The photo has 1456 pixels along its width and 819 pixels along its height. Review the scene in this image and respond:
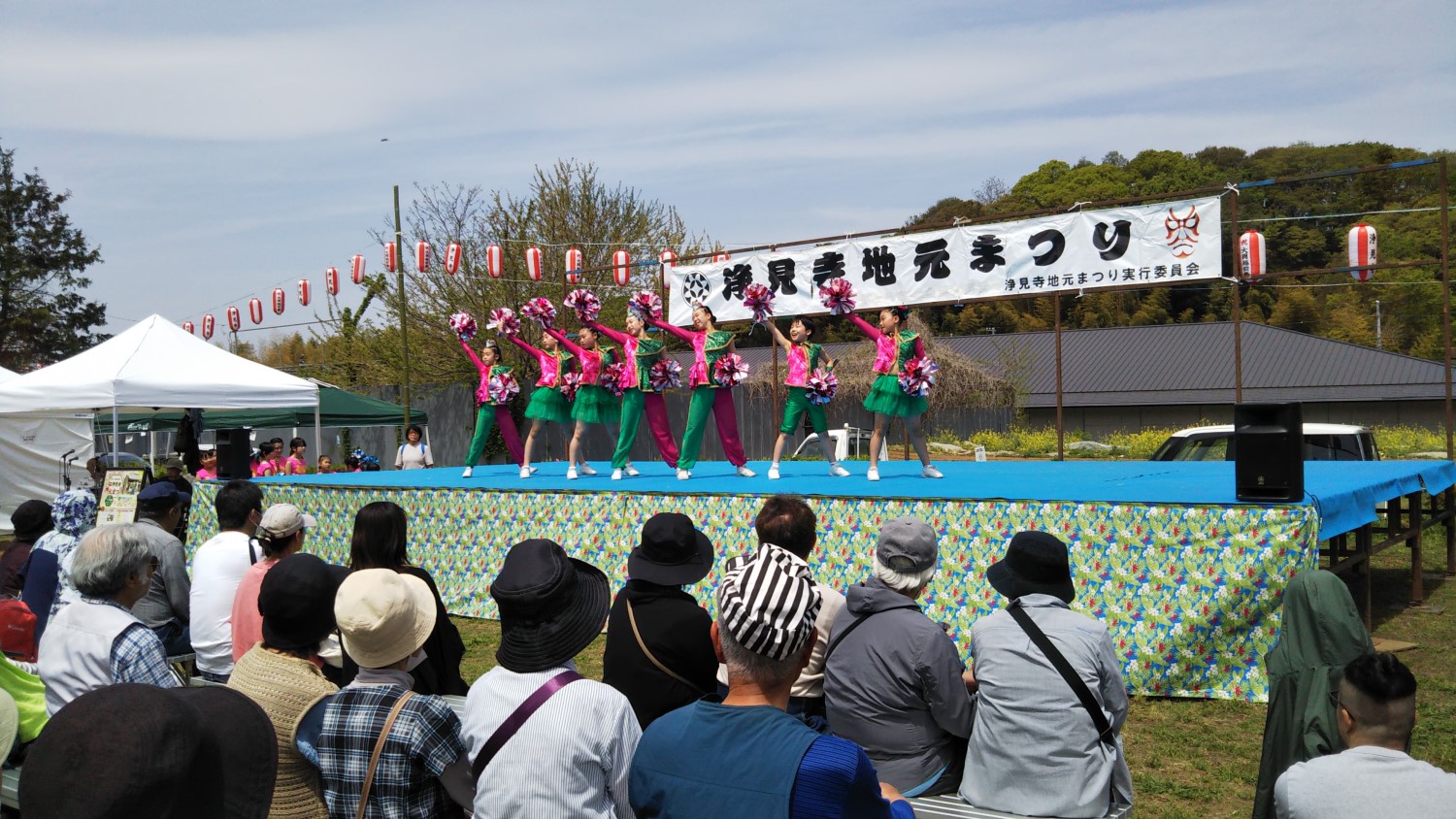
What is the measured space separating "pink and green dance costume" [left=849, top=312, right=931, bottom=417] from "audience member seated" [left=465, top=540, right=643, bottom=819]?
6.16 metres

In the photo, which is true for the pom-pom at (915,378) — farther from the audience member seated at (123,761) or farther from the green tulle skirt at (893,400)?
the audience member seated at (123,761)

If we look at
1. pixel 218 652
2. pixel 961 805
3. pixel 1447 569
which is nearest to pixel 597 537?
pixel 218 652

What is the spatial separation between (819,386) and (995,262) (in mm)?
3212

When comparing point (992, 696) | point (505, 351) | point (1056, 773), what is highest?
point (505, 351)

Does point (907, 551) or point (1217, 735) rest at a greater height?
point (907, 551)

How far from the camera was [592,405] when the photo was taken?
9711 millimetres

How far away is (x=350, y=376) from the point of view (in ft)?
86.5

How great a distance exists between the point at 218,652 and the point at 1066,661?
340 centimetres

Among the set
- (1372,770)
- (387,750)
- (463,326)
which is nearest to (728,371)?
(463,326)

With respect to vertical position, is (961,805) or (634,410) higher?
(634,410)

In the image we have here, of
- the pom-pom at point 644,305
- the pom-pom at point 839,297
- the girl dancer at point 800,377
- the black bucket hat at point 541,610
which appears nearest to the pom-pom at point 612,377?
the pom-pom at point 644,305

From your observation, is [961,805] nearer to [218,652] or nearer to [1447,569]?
[218,652]

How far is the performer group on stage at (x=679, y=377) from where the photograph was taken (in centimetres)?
846

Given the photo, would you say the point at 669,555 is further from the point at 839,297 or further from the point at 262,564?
the point at 839,297
